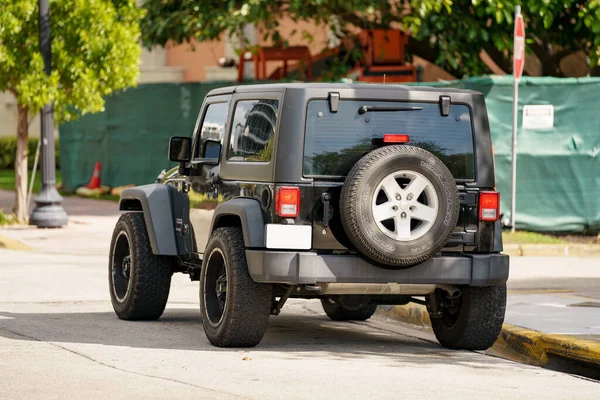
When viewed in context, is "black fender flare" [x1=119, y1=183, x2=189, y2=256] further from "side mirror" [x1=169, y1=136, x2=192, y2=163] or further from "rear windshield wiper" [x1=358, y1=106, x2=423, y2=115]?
"rear windshield wiper" [x1=358, y1=106, x2=423, y2=115]

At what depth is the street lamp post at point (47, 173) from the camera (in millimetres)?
19859

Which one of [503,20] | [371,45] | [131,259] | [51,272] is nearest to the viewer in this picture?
[131,259]

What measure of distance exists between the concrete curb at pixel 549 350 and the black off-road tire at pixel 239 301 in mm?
1825

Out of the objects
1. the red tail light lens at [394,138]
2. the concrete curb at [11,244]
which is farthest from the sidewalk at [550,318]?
the concrete curb at [11,244]

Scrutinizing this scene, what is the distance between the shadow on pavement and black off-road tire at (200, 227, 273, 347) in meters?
0.12

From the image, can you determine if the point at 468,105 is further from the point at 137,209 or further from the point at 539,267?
the point at 539,267

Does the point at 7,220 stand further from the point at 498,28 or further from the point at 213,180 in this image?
the point at 213,180

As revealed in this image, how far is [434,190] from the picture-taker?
8.70m

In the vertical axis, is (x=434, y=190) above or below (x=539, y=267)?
above

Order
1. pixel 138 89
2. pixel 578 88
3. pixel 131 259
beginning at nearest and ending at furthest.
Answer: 1. pixel 131 259
2. pixel 578 88
3. pixel 138 89

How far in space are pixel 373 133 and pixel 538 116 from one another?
9464 mm

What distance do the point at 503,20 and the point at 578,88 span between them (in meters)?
4.27

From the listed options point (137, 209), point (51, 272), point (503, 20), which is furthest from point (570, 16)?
point (137, 209)

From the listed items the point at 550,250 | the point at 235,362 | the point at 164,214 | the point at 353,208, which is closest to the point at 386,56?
the point at 550,250
